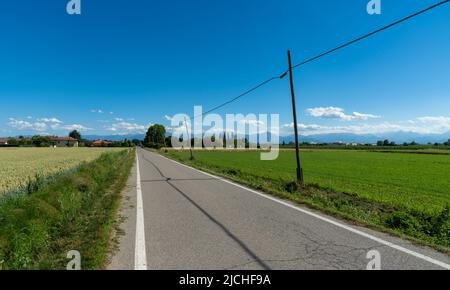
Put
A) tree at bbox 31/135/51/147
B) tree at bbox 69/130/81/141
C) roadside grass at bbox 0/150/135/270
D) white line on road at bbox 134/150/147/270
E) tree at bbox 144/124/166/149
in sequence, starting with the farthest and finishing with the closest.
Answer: tree at bbox 69/130/81/141 < tree at bbox 31/135/51/147 < tree at bbox 144/124/166/149 < roadside grass at bbox 0/150/135/270 < white line on road at bbox 134/150/147/270

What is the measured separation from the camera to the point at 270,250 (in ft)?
14.7

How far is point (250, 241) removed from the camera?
194 inches

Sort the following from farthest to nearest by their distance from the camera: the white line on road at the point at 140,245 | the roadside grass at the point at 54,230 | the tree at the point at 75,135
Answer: the tree at the point at 75,135 < the roadside grass at the point at 54,230 < the white line on road at the point at 140,245

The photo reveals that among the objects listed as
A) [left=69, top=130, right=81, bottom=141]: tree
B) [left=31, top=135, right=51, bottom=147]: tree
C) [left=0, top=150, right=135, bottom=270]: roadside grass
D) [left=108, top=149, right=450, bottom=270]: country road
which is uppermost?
[left=69, top=130, right=81, bottom=141]: tree

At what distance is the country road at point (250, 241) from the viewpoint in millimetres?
3971

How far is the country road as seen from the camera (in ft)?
13.0

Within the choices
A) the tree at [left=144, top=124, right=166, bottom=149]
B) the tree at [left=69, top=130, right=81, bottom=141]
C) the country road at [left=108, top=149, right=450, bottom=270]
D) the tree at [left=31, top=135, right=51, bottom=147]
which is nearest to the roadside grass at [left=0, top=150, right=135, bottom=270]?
the country road at [left=108, top=149, right=450, bottom=270]

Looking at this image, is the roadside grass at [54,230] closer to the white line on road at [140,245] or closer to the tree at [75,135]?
the white line on road at [140,245]

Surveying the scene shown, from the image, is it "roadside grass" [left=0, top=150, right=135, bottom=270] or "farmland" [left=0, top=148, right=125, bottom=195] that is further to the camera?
"farmland" [left=0, top=148, right=125, bottom=195]

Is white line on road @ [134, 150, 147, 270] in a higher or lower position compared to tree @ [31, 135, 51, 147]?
lower

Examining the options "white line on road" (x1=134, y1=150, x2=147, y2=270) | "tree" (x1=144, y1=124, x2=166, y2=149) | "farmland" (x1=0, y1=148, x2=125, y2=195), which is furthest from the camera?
"tree" (x1=144, y1=124, x2=166, y2=149)

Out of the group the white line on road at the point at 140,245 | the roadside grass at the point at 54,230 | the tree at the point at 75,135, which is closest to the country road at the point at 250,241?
the white line on road at the point at 140,245

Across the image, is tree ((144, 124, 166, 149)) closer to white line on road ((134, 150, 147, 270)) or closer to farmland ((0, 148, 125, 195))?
farmland ((0, 148, 125, 195))
